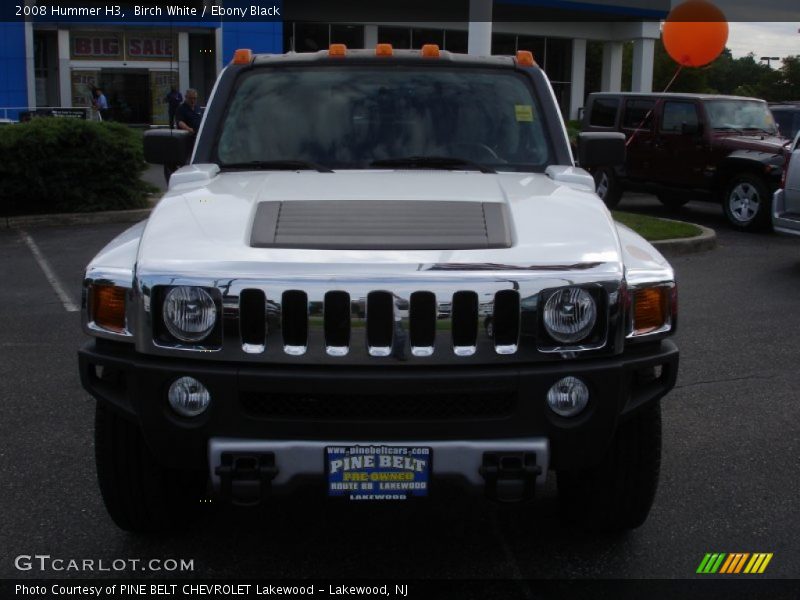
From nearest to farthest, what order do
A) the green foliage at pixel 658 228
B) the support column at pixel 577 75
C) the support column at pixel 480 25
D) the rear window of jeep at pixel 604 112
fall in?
the green foliage at pixel 658 228 → the rear window of jeep at pixel 604 112 → the support column at pixel 480 25 → the support column at pixel 577 75

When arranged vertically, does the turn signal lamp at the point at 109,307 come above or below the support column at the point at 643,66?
below

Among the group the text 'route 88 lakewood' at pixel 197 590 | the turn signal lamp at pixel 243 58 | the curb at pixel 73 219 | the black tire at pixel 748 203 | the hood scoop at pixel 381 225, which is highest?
the turn signal lamp at pixel 243 58

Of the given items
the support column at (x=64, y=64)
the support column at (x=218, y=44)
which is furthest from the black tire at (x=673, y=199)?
the support column at (x=64, y=64)

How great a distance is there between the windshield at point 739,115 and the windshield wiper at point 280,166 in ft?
36.1

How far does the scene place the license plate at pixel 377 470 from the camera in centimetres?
308

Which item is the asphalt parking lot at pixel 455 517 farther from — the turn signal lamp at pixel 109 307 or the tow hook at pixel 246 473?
the turn signal lamp at pixel 109 307

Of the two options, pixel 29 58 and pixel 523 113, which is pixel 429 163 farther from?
pixel 29 58

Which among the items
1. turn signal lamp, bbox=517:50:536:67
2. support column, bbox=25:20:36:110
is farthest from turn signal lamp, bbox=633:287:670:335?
support column, bbox=25:20:36:110

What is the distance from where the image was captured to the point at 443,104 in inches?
180

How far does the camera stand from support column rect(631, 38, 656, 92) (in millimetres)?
40750

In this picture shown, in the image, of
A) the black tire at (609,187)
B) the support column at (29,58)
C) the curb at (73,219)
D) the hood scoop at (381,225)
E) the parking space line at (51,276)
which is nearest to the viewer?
the hood scoop at (381,225)

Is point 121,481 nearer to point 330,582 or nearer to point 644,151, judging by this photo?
point 330,582

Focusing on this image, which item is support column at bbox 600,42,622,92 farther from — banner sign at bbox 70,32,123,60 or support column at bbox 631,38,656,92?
banner sign at bbox 70,32,123,60

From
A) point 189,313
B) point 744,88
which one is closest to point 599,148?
point 189,313
